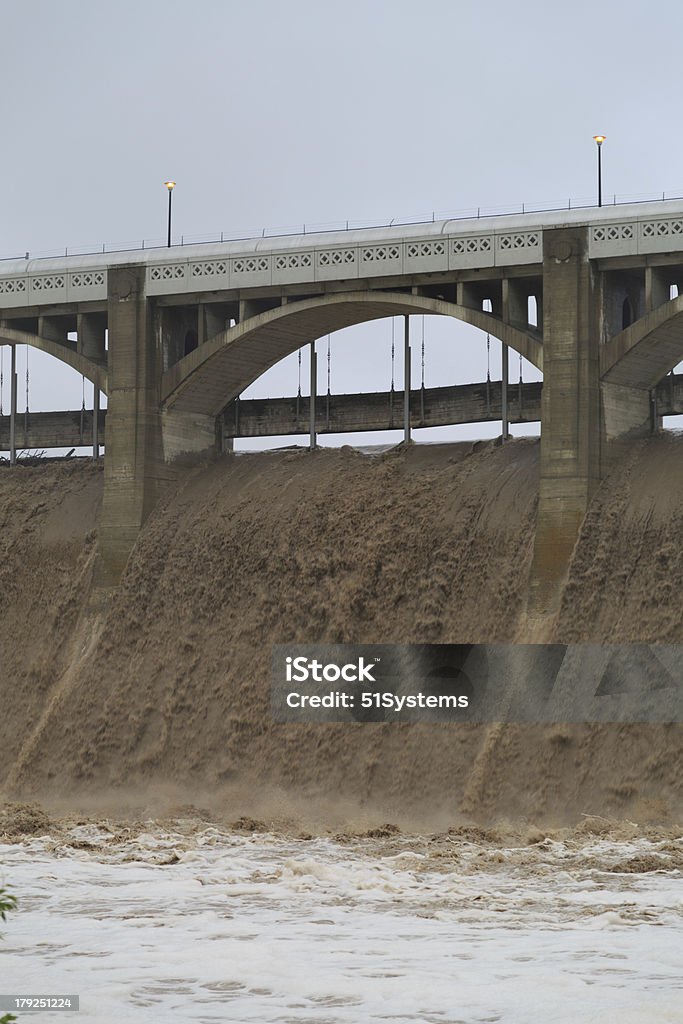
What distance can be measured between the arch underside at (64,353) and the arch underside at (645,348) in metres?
11.3

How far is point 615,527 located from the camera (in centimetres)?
2914

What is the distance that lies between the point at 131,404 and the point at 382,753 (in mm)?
10468

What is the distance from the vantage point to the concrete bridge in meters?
30.1

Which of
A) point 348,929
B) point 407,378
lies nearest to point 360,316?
point 407,378

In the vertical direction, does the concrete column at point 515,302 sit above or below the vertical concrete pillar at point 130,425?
above

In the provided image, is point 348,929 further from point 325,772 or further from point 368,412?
point 368,412

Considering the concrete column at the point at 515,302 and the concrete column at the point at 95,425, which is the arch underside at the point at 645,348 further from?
the concrete column at the point at 95,425

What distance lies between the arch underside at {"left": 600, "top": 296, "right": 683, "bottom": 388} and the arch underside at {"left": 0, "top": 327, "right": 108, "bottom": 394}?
11299 mm

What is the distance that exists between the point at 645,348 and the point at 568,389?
164 cm

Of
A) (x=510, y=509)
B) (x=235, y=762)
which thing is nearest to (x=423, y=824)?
(x=235, y=762)

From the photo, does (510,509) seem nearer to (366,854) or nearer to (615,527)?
(615,527)

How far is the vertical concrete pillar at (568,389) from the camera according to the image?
97.7ft

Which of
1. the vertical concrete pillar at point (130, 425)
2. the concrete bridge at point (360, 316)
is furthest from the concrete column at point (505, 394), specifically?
the vertical concrete pillar at point (130, 425)

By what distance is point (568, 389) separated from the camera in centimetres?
3017
